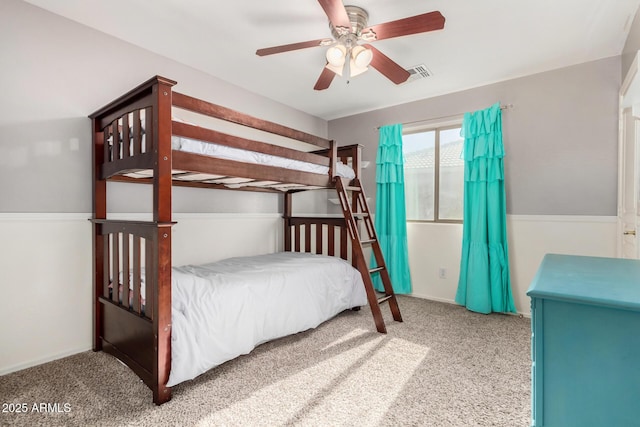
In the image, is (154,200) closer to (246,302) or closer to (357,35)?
(246,302)

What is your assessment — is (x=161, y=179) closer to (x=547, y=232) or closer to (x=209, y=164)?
(x=209, y=164)

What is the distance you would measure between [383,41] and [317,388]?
246cm

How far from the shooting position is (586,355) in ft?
2.51

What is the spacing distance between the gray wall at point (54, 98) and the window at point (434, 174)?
2748 mm

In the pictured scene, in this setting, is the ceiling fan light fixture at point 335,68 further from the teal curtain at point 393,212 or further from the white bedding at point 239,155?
the teal curtain at point 393,212

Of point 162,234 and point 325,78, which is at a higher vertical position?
point 325,78

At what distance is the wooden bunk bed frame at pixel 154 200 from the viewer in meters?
1.67

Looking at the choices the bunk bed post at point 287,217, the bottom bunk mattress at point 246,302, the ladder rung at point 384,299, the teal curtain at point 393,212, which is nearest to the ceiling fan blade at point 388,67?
the teal curtain at point 393,212

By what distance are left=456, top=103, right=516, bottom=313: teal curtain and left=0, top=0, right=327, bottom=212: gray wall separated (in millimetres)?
2984

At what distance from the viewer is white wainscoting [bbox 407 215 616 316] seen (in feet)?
8.87

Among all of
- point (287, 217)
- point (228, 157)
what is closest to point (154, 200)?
point (228, 157)

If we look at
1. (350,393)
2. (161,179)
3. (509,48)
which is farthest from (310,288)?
(509,48)

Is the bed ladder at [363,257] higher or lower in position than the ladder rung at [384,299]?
higher

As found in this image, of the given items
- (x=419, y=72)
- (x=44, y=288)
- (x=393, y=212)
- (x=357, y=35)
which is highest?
(x=419, y=72)
